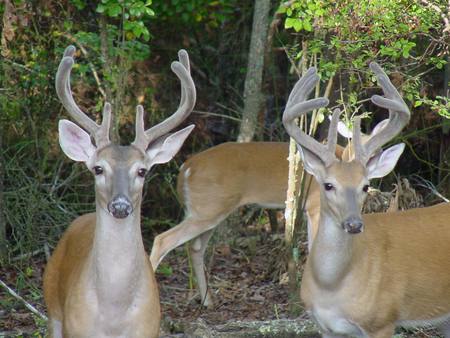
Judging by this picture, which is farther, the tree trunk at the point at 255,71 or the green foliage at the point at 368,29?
the tree trunk at the point at 255,71

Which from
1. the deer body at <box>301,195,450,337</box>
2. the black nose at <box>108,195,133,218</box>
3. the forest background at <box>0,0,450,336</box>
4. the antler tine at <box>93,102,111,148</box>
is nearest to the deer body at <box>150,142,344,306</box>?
the forest background at <box>0,0,450,336</box>

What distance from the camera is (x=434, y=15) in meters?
6.88

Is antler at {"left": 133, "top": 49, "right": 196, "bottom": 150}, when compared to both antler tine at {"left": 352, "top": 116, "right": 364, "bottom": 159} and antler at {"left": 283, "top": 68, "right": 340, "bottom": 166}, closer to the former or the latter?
antler at {"left": 283, "top": 68, "right": 340, "bottom": 166}

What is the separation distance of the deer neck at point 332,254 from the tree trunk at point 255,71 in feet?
12.9

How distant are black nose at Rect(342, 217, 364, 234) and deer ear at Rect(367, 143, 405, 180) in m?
0.57

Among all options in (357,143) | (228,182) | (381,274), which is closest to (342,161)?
(357,143)

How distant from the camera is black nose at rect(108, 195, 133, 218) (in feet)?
17.0

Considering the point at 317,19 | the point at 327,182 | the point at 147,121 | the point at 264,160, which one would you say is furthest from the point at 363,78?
the point at 147,121

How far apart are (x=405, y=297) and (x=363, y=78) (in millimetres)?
2511

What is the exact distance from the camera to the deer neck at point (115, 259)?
17.7ft

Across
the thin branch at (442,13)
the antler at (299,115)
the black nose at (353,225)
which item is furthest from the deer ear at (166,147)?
the thin branch at (442,13)

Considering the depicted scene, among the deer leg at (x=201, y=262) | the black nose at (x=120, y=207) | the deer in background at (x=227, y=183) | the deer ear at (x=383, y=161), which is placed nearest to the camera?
the black nose at (x=120, y=207)

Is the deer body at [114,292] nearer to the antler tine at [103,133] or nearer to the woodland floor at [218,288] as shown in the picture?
the antler tine at [103,133]

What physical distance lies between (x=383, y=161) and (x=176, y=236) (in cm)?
330
